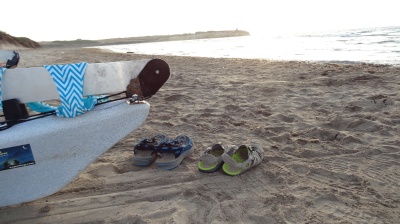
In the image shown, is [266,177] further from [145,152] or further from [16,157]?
[16,157]

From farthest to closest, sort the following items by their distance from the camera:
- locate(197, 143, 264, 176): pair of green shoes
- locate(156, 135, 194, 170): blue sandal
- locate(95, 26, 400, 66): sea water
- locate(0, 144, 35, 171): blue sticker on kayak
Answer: locate(95, 26, 400, 66): sea water, locate(156, 135, 194, 170): blue sandal, locate(197, 143, 264, 176): pair of green shoes, locate(0, 144, 35, 171): blue sticker on kayak

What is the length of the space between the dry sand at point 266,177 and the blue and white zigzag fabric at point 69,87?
0.70m

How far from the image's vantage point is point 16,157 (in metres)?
1.87

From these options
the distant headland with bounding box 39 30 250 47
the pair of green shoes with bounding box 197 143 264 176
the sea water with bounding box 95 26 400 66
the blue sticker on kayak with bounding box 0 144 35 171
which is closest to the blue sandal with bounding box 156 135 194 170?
the pair of green shoes with bounding box 197 143 264 176

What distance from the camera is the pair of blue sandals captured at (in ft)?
8.90

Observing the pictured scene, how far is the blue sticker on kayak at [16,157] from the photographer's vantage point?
1.84 meters

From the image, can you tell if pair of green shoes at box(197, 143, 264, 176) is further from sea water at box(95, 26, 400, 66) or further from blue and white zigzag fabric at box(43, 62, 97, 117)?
sea water at box(95, 26, 400, 66)

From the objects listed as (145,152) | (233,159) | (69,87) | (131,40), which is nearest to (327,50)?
(233,159)

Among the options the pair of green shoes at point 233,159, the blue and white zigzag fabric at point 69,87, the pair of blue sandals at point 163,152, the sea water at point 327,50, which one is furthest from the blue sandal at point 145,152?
the sea water at point 327,50

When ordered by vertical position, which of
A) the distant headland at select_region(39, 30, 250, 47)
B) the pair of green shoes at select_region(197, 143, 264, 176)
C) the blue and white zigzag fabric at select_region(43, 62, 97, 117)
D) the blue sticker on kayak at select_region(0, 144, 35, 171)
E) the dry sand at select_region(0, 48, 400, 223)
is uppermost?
the blue and white zigzag fabric at select_region(43, 62, 97, 117)

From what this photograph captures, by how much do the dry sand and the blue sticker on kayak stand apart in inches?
16.7

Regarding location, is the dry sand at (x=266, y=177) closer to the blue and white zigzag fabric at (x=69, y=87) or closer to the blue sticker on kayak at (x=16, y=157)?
the blue sticker on kayak at (x=16, y=157)

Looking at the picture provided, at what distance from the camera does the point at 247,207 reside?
205 centimetres

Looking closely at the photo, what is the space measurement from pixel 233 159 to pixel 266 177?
31 centimetres
